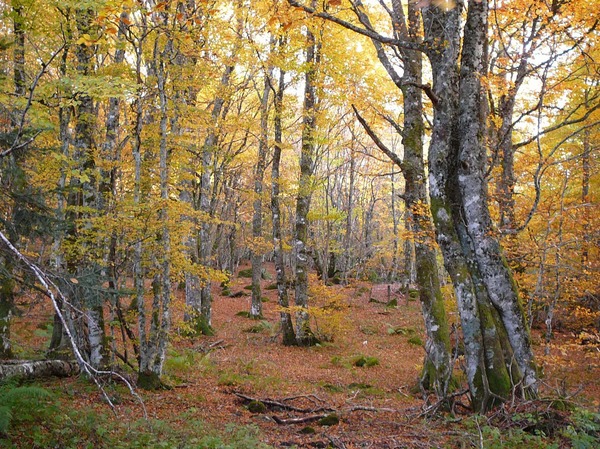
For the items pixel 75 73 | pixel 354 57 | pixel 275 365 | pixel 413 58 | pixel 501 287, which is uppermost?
pixel 354 57

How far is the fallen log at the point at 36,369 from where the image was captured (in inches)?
282

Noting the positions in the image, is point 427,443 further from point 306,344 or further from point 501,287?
point 306,344

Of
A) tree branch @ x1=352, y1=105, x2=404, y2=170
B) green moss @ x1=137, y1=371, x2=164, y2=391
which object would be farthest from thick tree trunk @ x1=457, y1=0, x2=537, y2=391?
green moss @ x1=137, y1=371, x2=164, y2=391

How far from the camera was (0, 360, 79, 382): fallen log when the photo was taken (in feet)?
23.5

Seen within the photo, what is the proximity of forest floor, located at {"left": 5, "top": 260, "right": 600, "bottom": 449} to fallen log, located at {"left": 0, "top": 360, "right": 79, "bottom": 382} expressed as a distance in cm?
27

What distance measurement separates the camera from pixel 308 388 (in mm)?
10773

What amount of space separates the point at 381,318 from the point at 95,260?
1673 cm

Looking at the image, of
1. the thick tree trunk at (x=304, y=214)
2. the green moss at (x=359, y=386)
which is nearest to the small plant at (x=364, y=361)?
the thick tree trunk at (x=304, y=214)

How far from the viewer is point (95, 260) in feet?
27.4

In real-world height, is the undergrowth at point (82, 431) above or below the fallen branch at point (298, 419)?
above

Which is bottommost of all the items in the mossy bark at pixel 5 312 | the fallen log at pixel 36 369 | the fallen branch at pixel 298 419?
the fallen branch at pixel 298 419

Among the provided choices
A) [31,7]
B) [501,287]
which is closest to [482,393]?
[501,287]

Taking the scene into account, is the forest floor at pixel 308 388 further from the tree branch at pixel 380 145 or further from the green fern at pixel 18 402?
the tree branch at pixel 380 145

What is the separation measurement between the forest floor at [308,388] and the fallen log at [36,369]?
0.89 ft
